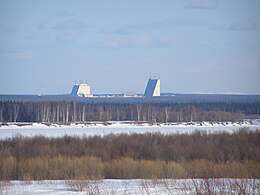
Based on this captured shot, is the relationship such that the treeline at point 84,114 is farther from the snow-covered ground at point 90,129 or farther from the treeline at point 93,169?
the treeline at point 93,169

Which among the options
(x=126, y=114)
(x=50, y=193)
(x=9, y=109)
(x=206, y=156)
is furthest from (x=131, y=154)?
(x=126, y=114)

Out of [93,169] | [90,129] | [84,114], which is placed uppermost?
[93,169]

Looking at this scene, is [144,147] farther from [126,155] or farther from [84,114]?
[84,114]

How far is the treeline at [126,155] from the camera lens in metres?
20.5

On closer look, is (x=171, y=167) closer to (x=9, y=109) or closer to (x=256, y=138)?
(x=256, y=138)

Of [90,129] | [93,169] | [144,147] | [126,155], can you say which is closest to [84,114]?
[90,129]

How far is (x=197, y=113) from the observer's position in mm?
102438

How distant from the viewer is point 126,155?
101 feet

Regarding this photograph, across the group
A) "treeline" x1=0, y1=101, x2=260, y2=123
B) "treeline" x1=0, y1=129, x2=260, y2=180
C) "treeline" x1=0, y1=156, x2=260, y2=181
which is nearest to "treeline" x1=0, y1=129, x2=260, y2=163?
"treeline" x1=0, y1=129, x2=260, y2=180

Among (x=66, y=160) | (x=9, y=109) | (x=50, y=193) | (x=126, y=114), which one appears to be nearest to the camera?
(x=50, y=193)

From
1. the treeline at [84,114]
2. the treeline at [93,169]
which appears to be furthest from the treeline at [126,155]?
the treeline at [84,114]

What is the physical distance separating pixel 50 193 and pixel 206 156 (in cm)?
1802

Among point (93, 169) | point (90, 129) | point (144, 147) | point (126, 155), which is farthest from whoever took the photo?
point (90, 129)

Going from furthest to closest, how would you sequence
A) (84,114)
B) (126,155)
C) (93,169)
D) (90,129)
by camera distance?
(84,114) < (90,129) < (126,155) < (93,169)
